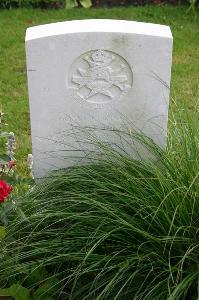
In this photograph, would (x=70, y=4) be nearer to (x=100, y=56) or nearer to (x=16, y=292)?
(x=100, y=56)

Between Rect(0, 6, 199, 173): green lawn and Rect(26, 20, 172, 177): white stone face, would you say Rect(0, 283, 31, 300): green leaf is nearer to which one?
Rect(26, 20, 172, 177): white stone face

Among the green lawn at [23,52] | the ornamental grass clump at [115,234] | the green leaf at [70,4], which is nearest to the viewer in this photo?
the ornamental grass clump at [115,234]

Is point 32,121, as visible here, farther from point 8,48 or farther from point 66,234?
point 8,48

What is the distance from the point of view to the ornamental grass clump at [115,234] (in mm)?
2654

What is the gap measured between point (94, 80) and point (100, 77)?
0.11 ft

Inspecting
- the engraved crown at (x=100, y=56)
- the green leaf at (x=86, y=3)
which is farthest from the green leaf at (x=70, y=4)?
the engraved crown at (x=100, y=56)

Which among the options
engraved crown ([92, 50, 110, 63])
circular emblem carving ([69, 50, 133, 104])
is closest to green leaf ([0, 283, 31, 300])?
circular emblem carving ([69, 50, 133, 104])

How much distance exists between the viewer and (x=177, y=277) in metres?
2.52

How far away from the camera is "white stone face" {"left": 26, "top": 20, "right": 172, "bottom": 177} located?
10.1ft

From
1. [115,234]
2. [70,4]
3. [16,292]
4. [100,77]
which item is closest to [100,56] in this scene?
[100,77]

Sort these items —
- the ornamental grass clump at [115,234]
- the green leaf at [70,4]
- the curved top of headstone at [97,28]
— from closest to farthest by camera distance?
the ornamental grass clump at [115,234]
the curved top of headstone at [97,28]
the green leaf at [70,4]

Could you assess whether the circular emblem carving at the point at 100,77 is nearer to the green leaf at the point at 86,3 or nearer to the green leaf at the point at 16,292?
the green leaf at the point at 16,292

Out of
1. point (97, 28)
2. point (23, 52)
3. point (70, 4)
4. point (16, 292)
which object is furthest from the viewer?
point (70, 4)

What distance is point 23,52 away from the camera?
6.89 m
